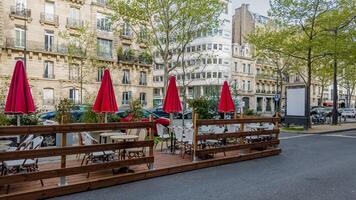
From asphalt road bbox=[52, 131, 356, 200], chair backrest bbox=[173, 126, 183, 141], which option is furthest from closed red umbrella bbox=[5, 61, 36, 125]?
chair backrest bbox=[173, 126, 183, 141]

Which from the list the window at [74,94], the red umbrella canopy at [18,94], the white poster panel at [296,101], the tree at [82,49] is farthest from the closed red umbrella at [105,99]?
the window at [74,94]

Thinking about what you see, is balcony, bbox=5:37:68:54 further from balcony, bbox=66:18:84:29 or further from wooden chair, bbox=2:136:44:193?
wooden chair, bbox=2:136:44:193

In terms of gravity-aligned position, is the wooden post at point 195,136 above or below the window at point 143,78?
below

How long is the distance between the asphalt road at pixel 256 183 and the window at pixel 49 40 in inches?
1181

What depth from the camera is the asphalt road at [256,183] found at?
602 centimetres

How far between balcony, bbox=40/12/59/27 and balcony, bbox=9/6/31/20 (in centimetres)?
138

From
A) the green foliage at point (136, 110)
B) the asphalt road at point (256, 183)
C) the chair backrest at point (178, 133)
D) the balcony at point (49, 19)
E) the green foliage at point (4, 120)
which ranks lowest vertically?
the asphalt road at point (256, 183)

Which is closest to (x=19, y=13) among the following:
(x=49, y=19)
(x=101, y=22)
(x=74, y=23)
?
(x=49, y=19)

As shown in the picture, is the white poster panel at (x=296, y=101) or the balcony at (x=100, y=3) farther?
the balcony at (x=100, y=3)

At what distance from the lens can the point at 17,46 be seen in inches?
1226

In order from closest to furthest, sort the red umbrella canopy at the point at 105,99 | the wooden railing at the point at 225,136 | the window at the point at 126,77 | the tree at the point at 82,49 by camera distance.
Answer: the wooden railing at the point at 225,136 < the red umbrella canopy at the point at 105,99 < the tree at the point at 82,49 < the window at the point at 126,77

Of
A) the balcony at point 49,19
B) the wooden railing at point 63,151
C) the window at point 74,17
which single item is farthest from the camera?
the window at point 74,17

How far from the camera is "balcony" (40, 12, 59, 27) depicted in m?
32.8

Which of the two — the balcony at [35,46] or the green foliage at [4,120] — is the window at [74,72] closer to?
the balcony at [35,46]
